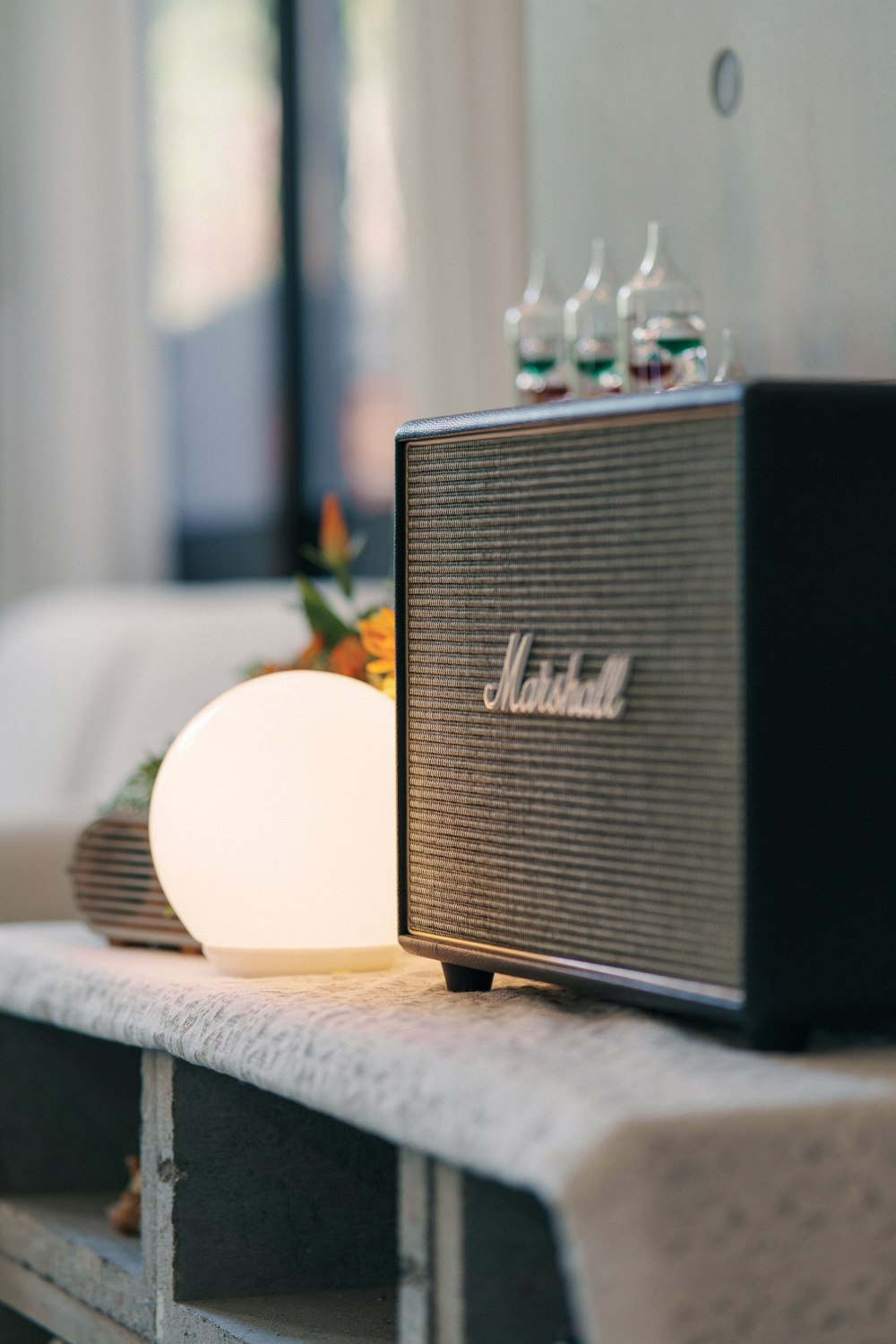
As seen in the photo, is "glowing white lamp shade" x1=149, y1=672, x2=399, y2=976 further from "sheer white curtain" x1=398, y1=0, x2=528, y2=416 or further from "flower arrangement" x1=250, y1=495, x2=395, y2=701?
"sheer white curtain" x1=398, y1=0, x2=528, y2=416

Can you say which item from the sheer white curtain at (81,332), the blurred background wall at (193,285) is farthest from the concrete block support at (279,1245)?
the sheer white curtain at (81,332)

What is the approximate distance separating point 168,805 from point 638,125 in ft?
2.30

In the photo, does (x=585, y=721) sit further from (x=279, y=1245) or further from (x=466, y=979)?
(x=279, y=1245)

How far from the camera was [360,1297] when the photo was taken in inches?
42.4

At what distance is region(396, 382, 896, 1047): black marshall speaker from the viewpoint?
81 cm

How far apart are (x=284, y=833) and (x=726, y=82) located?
2.17 feet

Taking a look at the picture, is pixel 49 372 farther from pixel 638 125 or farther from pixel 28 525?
pixel 638 125

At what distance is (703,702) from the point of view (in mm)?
829

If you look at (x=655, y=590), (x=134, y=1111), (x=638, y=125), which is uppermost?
(x=638, y=125)

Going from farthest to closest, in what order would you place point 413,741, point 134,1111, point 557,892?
point 134,1111
point 413,741
point 557,892

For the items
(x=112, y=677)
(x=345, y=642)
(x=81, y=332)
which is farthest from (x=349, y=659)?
(x=81, y=332)

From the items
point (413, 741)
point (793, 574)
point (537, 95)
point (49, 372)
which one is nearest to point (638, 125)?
point (537, 95)

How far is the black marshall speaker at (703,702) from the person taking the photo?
2.66ft

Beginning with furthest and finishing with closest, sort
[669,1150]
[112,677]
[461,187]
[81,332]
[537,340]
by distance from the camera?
[81,332] → [112,677] → [461,187] → [537,340] → [669,1150]
